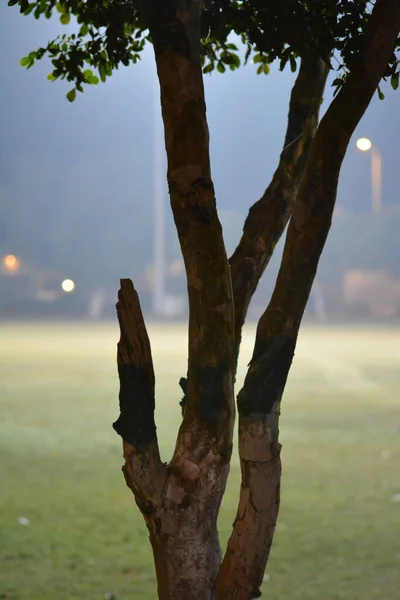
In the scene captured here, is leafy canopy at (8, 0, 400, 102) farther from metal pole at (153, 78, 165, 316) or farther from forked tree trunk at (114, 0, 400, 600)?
metal pole at (153, 78, 165, 316)

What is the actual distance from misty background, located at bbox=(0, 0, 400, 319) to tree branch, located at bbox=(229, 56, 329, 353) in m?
37.4

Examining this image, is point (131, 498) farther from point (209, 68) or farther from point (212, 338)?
point (212, 338)

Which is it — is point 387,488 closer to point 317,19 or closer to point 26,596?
point 26,596

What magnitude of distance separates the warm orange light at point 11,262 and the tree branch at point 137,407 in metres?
51.7

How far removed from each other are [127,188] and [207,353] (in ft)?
221

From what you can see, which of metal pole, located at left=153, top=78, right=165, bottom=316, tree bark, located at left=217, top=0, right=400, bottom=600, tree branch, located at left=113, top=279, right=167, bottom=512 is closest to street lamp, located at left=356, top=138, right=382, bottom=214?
metal pole, located at left=153, top=78, right=165, bottom=316

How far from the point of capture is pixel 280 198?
3.68m

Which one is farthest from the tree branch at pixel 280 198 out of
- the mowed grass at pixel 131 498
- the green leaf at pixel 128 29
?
the mowed grass at pixel 131 498

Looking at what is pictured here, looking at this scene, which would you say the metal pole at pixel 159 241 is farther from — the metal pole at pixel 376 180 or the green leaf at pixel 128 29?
the green leaf at pixel 128 29

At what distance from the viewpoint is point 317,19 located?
3.47m

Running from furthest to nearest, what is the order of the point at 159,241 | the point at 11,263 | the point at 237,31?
the point at 159,241, the point at 11,263, the point at 237,31

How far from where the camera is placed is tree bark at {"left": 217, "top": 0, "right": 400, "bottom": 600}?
3.16 m

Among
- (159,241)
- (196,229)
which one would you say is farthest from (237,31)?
(159,241)

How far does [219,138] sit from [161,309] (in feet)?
99.7
